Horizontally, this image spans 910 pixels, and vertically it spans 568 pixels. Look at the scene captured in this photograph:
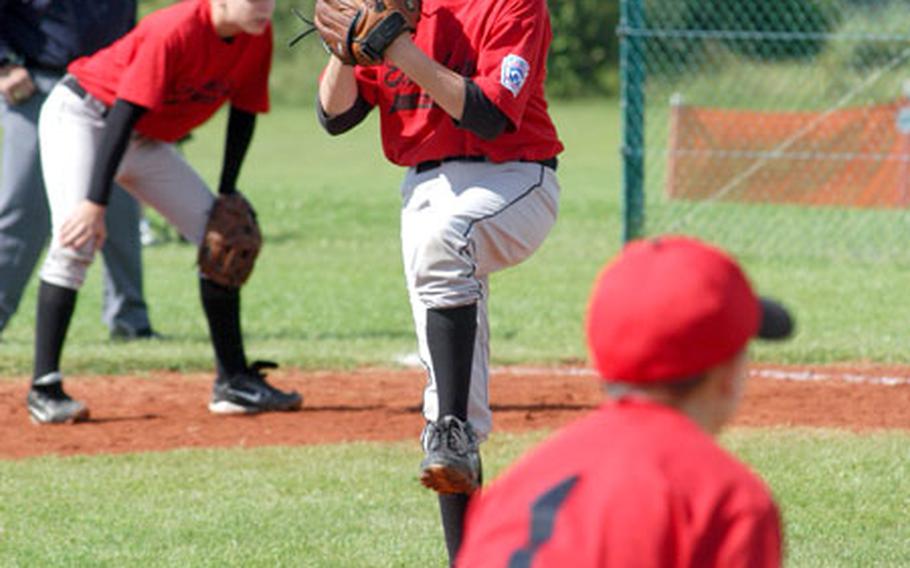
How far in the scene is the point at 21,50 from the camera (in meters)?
8.17

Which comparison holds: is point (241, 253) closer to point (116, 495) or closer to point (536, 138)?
point (116, 495)

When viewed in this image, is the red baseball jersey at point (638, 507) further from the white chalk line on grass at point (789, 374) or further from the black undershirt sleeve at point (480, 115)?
the white chalk line on grass at point (789, 374)

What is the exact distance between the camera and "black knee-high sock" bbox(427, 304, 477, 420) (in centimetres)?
429

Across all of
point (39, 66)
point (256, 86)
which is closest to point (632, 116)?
point (39, 66)

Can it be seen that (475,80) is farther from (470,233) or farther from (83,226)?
(83,226)

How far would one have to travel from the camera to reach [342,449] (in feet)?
20.0

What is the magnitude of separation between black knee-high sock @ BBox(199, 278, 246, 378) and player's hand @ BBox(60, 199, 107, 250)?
22.3 inches

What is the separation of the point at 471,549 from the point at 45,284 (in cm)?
447

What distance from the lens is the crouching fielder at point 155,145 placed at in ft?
20.6

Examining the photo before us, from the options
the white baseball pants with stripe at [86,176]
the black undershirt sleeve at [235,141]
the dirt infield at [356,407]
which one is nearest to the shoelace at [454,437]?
the dirt infield at [356,407]

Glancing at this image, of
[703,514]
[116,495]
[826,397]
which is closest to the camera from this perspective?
[703,514]

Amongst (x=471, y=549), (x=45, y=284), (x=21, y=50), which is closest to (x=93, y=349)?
(x=21, y=50)

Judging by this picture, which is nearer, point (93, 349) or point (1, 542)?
point (1, 542)

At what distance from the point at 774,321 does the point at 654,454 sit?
320 mm
